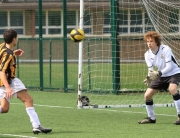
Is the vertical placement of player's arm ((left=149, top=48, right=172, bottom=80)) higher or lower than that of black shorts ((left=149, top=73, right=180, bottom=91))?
higher

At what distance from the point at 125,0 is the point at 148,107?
6.39m

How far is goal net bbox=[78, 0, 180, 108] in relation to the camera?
1753 cm

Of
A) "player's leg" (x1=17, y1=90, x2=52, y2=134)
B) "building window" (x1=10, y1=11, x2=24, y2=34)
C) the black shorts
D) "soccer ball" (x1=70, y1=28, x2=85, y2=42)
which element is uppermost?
"building window" (x1=10, y1=11, x2=24, y2=34)

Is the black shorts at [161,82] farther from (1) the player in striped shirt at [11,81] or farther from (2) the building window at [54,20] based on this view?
(2) the building window at [54,20]

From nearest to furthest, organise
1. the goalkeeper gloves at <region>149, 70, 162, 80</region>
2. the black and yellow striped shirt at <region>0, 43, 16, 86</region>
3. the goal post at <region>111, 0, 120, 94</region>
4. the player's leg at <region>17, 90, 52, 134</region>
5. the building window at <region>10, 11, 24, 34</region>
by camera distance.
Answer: the black and yellow striped shirt at <region>0, 43, 16, 86</region> → the player's leg at <region>17, 90, 52, 134</region> → the goalkeeper gloves at <region>149, 70, 162, 80</region> → the goal post at <region>111, 0, 120, 94</region> → the building window at <region>10, 11, 24, 34</region>

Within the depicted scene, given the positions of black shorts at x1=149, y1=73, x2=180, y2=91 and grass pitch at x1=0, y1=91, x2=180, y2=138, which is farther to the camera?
black shorts at x1=149, y1=73, x2=180, y2=91

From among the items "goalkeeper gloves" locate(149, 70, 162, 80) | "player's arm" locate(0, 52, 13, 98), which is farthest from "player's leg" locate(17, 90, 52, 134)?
"goalkeeper gloves" locate(149, 70, 162, 80)

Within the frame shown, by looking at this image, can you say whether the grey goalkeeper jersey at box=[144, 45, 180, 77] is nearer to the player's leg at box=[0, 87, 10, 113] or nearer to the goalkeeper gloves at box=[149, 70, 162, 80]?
the goalkeeper gloves at box=[149, 70, 162, 80]

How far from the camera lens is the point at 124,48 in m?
19.2

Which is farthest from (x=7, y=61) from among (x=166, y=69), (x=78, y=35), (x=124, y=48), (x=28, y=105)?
(x=124, y=48)

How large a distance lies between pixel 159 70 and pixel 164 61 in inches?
8.3

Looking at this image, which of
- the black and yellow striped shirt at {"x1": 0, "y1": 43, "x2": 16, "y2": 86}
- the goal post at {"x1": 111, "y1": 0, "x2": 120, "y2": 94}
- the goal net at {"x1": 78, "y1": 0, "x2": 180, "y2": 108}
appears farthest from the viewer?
the goal post at {"x1": 111, "y1": 0, "x2": 120, "y2": 94}

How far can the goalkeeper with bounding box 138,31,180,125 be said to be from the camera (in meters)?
12.5

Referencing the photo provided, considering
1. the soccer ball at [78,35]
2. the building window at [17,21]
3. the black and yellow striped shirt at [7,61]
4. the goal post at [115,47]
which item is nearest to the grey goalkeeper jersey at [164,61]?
the soccer ball at [78,35]
